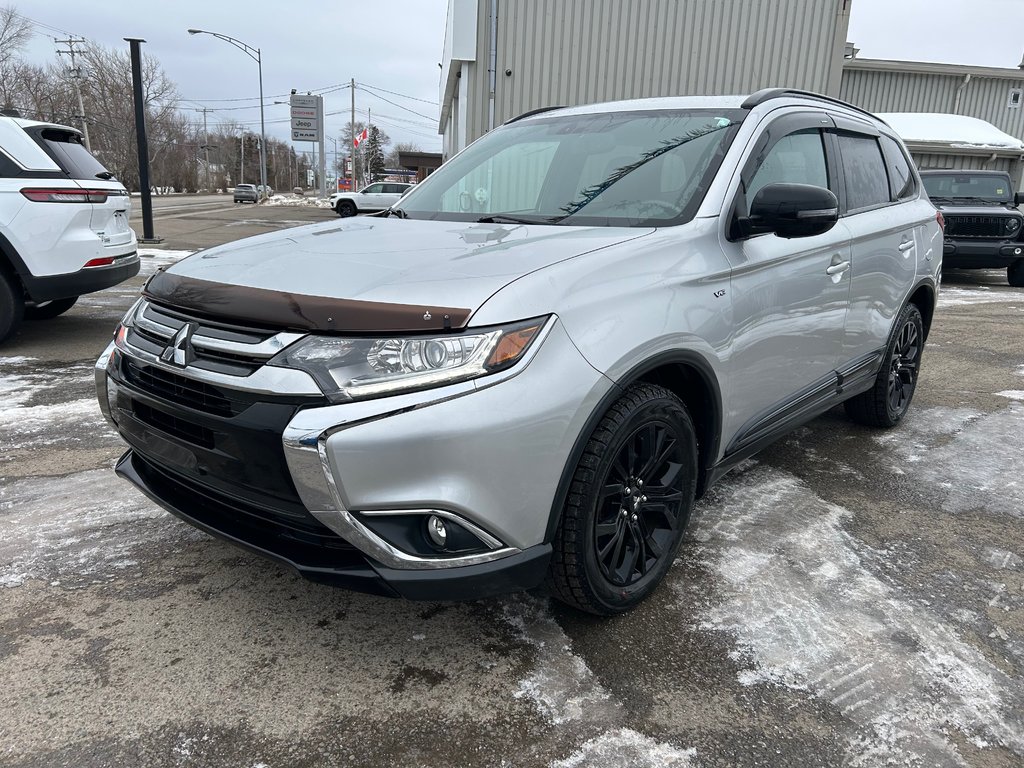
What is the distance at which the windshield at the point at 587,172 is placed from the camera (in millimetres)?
2762

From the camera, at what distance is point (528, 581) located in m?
2.03

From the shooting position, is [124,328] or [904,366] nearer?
[124,328]

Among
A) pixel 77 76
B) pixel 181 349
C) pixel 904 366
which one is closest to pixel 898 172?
pixel 904 366

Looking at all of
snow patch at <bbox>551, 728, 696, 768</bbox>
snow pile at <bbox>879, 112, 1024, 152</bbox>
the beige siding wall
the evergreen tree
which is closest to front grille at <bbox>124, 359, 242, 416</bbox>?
snow patch at <bbox>551, 728, 696, 768</bbox>

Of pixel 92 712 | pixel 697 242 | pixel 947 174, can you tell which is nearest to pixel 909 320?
pixel 697 242

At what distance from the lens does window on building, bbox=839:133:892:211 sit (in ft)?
12.0

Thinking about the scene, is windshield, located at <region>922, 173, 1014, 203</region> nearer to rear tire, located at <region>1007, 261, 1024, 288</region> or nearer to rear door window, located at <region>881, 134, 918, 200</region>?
rear tire, located at <region>1007, 261, 1024, 288</region>

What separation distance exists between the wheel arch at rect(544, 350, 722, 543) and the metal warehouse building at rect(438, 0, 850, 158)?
11333 millimetres

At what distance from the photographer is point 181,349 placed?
2.11 metres

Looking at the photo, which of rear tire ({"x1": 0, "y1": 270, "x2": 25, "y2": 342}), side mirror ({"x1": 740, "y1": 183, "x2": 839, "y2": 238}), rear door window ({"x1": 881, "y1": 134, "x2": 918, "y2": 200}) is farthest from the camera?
rear tire ({"x1": 0, "y1": 270, "x2": 25, "y2": 342})

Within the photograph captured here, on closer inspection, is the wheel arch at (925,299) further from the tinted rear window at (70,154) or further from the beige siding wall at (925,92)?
the beige siding wall at (925,92)

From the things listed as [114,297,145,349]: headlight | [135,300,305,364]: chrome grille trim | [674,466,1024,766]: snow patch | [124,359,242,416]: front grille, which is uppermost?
[135,300,305,364]: chrome grille trim

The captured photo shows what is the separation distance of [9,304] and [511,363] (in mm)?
5522

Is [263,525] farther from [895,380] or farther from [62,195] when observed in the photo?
[62,195]
